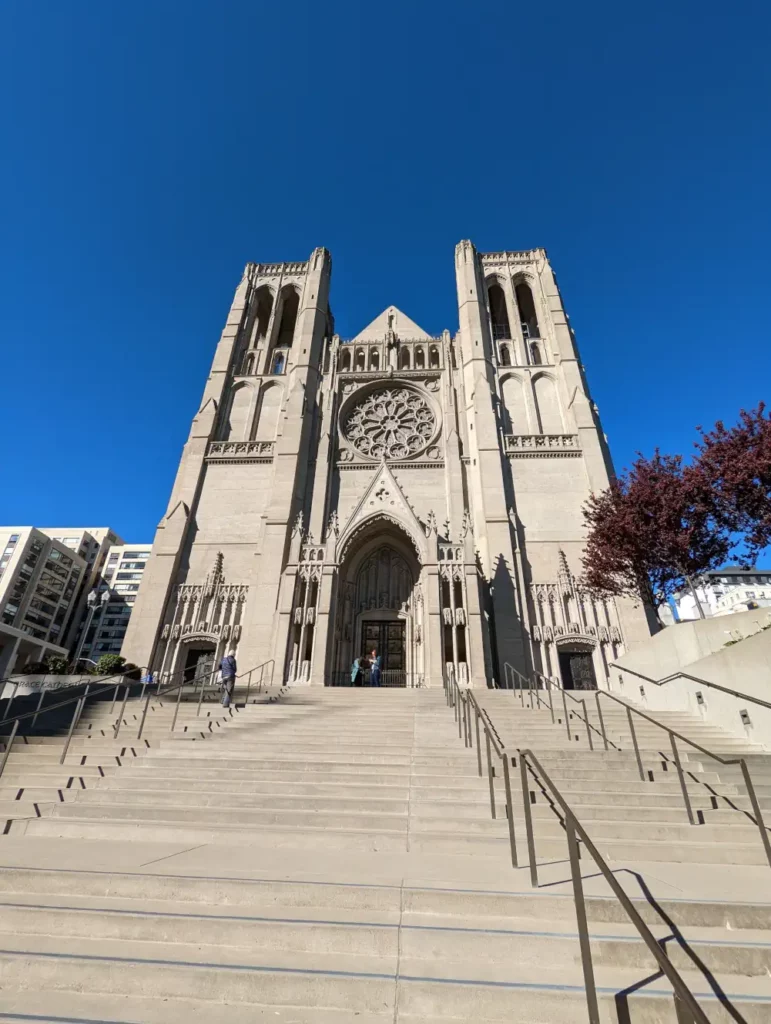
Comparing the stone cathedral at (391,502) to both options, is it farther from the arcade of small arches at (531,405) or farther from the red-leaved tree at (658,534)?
the red-leaved tree at (658,534)

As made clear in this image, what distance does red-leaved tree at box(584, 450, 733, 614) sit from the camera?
14.3m

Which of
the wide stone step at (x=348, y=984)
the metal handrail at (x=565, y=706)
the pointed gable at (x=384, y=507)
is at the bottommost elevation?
the wide stone step at (x=348, y=984)

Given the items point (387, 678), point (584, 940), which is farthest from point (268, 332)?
point (584, 940)

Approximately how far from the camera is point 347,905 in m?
3.26

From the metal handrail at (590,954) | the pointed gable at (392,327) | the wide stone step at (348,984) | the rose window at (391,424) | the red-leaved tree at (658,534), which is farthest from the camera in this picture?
the pointed gable at (392,327)

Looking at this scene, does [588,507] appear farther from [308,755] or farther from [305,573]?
[308,755]

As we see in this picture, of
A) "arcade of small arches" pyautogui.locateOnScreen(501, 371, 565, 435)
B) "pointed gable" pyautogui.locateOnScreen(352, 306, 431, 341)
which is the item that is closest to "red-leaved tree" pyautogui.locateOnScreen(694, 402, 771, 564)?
"arcade of small arches" pyautogui.locateOnScreen(501, 371, 565, 435)

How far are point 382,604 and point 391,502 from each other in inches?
187

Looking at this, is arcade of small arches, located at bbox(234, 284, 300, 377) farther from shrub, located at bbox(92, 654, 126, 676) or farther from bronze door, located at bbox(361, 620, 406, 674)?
shrub, located at bbox(92, 654, 126, 676)

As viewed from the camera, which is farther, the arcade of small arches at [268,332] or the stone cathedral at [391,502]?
the arcade of small arches at [268,332]

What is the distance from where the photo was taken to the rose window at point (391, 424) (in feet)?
81.6

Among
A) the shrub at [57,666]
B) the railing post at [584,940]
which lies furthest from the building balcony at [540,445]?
the railing post at [584,940]

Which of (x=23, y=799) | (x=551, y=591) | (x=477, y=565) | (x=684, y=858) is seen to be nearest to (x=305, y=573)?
(x=477, y=565)

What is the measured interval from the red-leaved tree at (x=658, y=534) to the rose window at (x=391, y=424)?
1130cm
